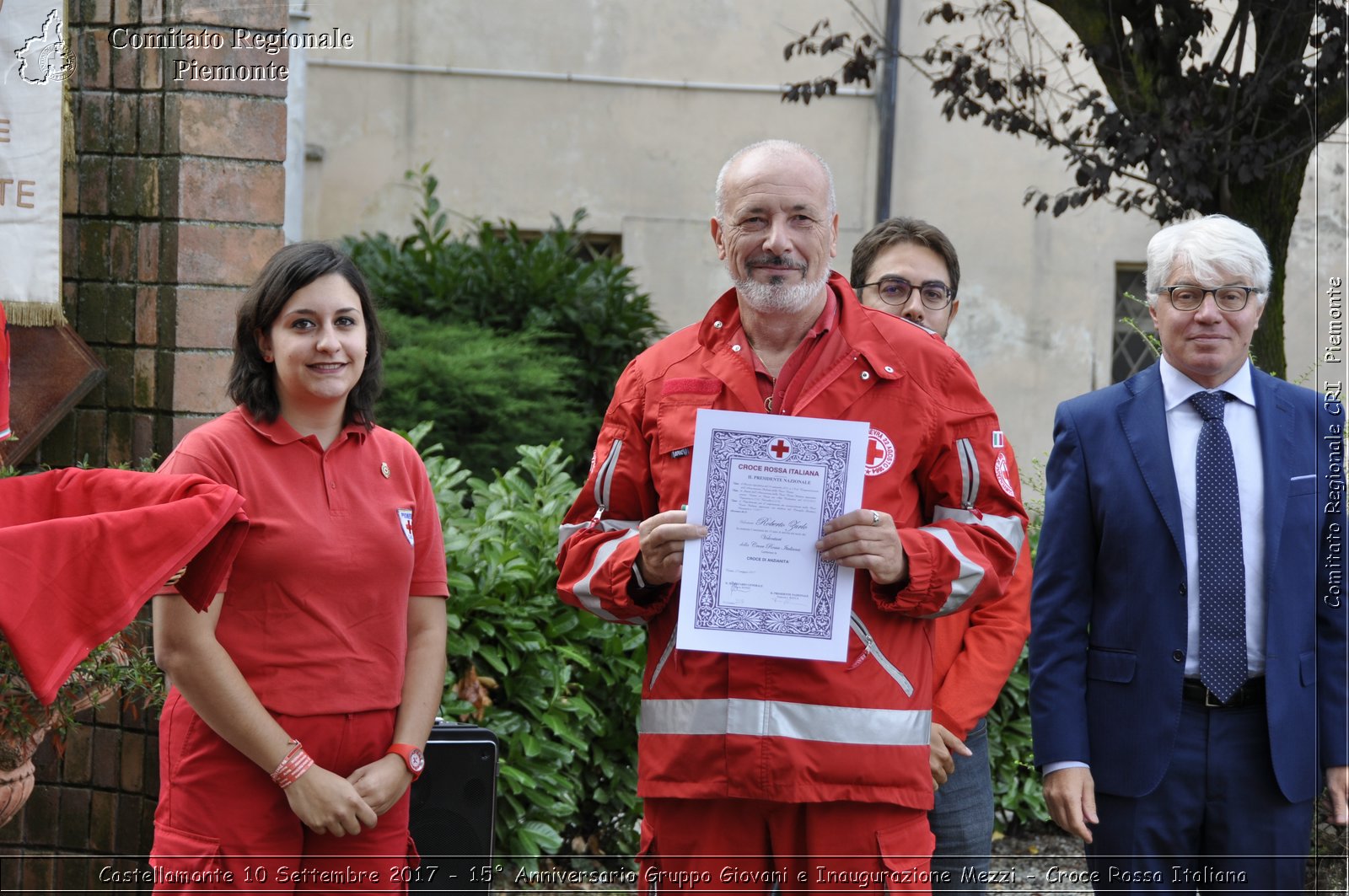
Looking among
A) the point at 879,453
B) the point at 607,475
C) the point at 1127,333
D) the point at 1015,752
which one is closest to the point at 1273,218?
the point at 1015,752

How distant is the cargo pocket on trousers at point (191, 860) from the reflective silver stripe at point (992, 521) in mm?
1845

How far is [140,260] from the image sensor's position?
4699mm

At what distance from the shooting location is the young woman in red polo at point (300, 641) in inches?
130

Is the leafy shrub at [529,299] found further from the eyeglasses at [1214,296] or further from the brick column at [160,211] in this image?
the eyeglasses at [1214,296]

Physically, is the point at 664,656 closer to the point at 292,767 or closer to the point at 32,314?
the point at 292,767

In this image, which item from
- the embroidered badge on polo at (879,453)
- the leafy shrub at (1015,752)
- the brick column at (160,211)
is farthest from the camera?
the leafy shrub at (1015,752)

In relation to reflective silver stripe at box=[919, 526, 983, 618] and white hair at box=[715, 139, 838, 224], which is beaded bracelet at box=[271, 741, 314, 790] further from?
white hair at box=[715, 139, 838, 224]

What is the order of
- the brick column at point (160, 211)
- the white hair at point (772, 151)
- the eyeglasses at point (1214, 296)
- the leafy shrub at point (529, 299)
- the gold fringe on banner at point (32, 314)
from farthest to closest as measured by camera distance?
the leafy shrub at point (529, 299), the brick column at point (160, 211), the gold fringe on banner at point (32, 314), the eyeglasses at point (1214, 296), the white hair at point (772, 151)

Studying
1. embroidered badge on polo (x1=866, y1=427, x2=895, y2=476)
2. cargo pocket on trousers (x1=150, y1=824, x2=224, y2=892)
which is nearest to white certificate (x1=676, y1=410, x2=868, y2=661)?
embroidered badge on polo (x1=866, y1=427, x2=895, y2=476)

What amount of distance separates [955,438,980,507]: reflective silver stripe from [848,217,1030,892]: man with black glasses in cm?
54

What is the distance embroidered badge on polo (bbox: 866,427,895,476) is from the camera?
3199 mm

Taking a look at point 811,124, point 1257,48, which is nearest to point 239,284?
point 1257,48

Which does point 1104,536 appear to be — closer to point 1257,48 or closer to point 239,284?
point 239,284

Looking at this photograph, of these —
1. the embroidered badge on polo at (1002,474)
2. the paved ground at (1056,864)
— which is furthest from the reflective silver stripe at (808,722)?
the paved ground at (1056,864)
